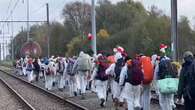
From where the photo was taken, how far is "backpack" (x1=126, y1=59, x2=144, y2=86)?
47.8 feet

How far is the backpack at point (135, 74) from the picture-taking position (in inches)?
574

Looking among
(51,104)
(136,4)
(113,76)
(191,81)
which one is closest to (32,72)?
(51,104)

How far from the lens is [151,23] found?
238ft

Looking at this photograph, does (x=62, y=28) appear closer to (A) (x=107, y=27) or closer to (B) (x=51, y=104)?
(A) (x=107, y=27)

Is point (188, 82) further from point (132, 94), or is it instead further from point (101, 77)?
point (101, 77)

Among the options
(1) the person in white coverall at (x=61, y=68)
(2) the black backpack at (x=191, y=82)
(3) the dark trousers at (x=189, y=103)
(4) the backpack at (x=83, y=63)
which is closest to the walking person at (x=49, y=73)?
(1) the person in white coverall at (x=61, y=68)

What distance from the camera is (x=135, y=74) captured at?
14562mm

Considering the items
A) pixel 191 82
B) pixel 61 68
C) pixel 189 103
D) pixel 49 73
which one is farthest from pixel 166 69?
pixel 49 73

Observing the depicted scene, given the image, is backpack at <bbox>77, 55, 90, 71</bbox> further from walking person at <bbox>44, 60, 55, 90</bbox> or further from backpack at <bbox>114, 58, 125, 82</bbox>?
walking person at <bbox>44, 60, 55, 90</bbox>

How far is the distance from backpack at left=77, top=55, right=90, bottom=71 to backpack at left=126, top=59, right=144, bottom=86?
7.79m

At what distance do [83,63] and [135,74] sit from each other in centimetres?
807

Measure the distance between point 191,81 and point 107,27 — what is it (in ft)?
279

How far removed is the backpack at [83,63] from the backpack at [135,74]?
25.5 feet

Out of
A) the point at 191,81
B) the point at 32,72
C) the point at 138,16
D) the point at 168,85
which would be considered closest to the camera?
the point at 191,81
